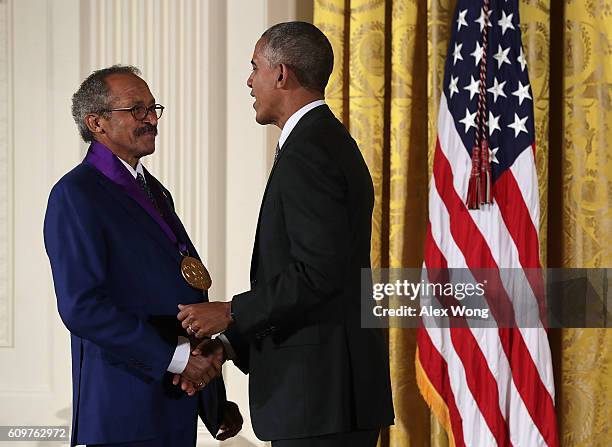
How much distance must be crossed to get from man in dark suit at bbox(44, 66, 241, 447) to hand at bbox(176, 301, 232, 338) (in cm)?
8

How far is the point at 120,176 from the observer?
94.7 inches

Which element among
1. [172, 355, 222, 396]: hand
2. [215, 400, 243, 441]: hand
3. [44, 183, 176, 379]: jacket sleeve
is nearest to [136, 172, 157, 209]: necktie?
[44, 183, 176, 379]: jacket sleeve

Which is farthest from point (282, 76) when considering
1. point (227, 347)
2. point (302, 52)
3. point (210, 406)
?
point (210, 406)

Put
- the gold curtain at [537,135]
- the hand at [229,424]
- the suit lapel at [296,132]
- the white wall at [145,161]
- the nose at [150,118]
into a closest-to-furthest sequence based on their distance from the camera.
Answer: the suit lapel at [296,132] < the nose at [150,118] < the hand at [229,424] < the gold curtain at [537,135] < the white wall at [145,161]

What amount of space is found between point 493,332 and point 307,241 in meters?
1.67

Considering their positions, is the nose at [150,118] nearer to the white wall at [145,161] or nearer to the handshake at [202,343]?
the handshake at [202,343]

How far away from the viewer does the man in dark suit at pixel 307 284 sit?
2.15 metres

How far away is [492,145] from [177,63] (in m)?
1.56

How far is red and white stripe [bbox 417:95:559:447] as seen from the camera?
349 centimetres

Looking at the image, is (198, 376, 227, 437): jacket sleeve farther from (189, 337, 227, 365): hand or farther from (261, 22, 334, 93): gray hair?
(261, 22, 334, 93): gray hair

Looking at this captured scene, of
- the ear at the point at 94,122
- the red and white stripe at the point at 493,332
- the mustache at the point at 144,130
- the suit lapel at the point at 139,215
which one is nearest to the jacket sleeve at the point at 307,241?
the suit lapel at the point at 139,215

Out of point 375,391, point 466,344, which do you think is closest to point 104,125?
point 375,391

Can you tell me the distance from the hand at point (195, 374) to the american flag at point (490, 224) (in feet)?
4.94

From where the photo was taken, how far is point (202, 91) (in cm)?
403
